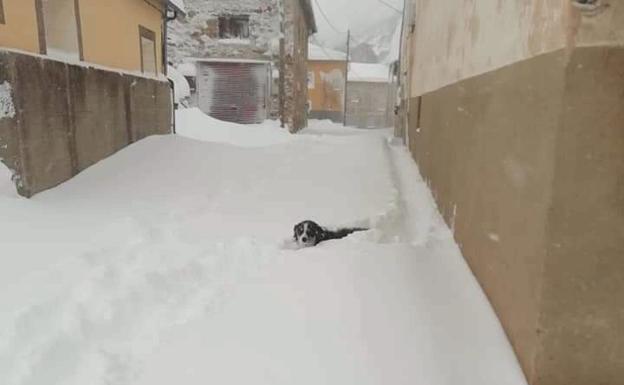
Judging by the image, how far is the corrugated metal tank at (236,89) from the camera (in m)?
14.6

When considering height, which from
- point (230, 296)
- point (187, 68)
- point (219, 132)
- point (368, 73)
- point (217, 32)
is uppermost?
point (368, 73)

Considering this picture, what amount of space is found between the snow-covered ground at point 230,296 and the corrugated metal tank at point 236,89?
10201 millimetres

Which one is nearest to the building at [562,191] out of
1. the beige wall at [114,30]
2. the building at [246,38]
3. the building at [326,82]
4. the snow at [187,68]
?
the beige wall at [114,30]

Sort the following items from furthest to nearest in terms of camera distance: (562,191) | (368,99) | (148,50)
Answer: (368,99), (148,50), (562,191)

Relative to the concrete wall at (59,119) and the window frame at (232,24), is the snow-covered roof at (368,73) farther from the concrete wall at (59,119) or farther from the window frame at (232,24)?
the concrete wall at (59,119)

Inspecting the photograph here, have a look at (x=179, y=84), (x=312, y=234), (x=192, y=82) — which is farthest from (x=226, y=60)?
(x=312, y=234)

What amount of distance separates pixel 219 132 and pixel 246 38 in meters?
4.47

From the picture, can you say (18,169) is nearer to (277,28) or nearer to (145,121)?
(145,121)

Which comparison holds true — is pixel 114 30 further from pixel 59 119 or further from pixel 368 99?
pixel 368 99

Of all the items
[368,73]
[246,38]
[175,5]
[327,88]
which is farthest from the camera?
[368,73]

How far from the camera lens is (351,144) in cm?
1044

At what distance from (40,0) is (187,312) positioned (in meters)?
3.73

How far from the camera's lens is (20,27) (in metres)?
4.27

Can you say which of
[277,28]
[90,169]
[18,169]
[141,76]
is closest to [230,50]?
[277,28]
